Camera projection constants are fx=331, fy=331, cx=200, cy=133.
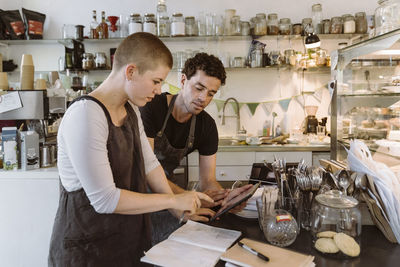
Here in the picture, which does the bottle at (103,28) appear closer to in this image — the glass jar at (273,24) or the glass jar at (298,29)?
the glass jar at (273,24)

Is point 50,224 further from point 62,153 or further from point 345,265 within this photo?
point 345,265

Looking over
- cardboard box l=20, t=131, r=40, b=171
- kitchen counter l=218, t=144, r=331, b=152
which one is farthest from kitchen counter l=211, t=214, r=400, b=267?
kitchen counter l=218, t=144, r=331, b=152

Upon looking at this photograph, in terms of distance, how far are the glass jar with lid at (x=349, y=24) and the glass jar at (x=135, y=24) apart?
238cm

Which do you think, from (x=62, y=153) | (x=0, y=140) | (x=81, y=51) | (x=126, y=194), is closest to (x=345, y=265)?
(x=126, y=194)

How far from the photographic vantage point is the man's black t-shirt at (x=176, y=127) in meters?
2.10

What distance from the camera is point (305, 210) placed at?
1297 millimetres

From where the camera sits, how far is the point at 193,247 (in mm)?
1118

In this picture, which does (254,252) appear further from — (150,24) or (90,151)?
(150,24)

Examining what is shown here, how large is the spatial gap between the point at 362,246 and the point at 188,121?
4.23ft

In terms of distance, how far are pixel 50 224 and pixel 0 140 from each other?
2.56 feet

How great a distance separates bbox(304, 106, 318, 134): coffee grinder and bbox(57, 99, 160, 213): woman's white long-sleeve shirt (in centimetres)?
326

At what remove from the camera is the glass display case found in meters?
2.08

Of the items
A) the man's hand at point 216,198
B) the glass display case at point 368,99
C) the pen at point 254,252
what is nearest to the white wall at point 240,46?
the glass display case at point 368,99

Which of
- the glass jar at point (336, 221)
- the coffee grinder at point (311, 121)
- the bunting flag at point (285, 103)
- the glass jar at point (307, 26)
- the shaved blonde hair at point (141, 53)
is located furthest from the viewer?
the bunting flag at point (285, 103)
